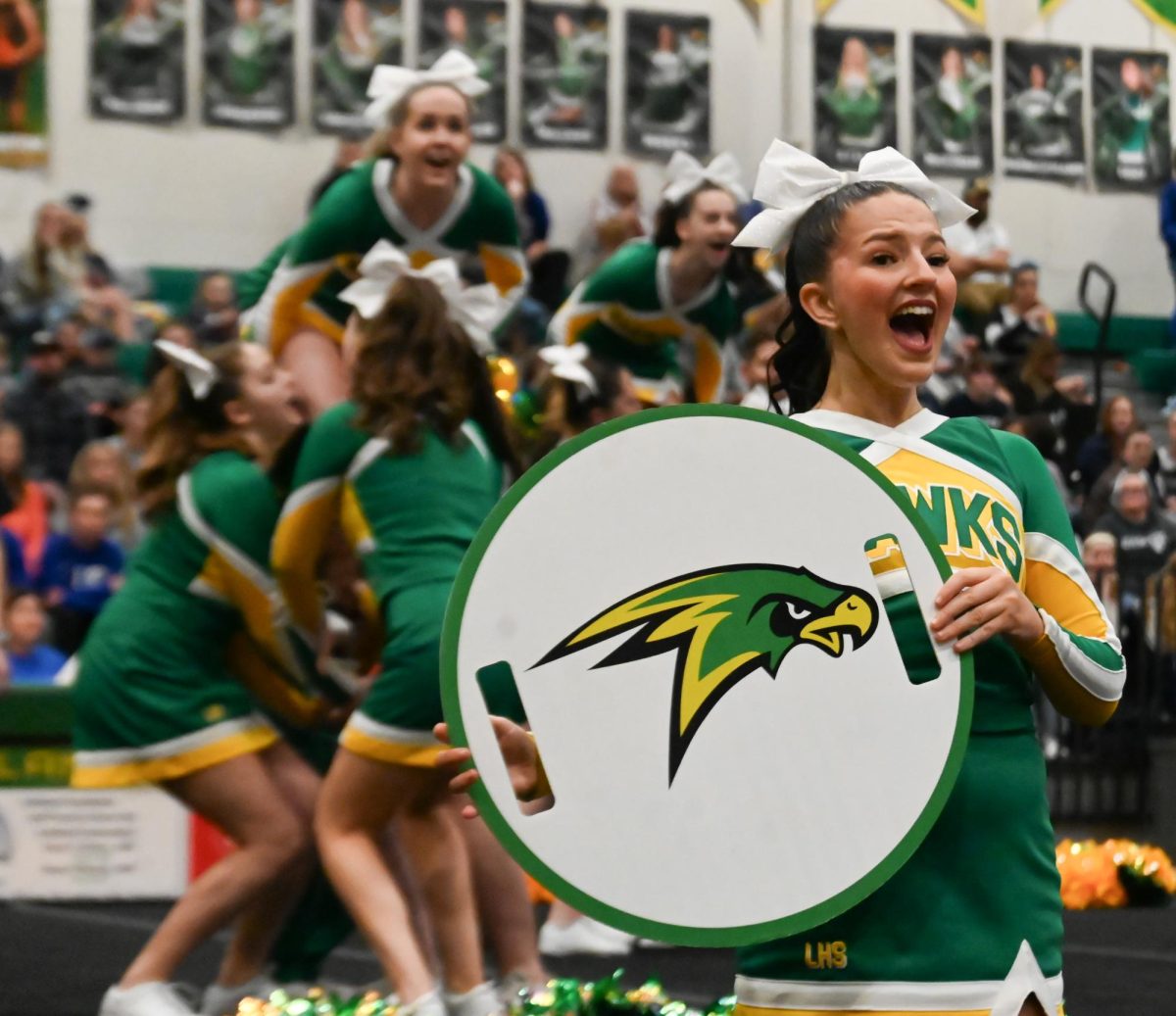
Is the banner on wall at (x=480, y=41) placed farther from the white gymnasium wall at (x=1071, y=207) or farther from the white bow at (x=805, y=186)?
the white bow at (x=805, y=186)

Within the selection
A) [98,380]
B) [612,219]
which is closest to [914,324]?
[98,380]

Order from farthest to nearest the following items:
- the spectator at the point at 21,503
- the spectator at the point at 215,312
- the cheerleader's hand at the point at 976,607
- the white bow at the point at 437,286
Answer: the spectator at the point at 215,312 → the spectator at the point at 21,503 → the white bow at the point at 437,286 → the cheerleader's hand at the point at 976,607

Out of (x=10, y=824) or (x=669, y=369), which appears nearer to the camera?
(x=669, y=369)

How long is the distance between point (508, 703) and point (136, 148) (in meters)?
12.0

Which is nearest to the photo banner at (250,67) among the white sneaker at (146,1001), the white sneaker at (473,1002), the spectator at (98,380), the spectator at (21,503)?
the spectator at (98,380)

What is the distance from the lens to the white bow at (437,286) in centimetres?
488

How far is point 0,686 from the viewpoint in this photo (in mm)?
7852

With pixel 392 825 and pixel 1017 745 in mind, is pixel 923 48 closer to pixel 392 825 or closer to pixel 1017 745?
pixel 392 825

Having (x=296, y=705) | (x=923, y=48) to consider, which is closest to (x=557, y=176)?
(x=923, y=48)

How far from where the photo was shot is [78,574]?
882 cm

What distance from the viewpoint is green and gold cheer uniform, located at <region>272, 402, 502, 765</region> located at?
4621 mm

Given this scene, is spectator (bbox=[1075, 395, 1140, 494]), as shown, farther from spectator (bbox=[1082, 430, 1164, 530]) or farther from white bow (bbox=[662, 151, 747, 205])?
white bow (bbox=[662, 151, 747, 205])

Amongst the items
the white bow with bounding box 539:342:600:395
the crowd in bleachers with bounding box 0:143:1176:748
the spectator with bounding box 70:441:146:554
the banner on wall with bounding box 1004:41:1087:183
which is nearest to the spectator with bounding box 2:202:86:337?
the crowd in bleachers with bounding box 0:143:1176:748

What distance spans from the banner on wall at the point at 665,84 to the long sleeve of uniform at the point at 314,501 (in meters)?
10.9
